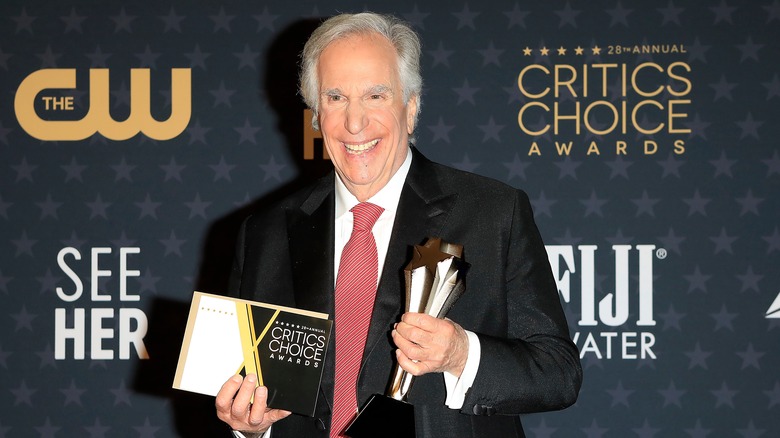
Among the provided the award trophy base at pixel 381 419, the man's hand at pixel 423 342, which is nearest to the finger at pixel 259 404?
the award trophy base at pixel 381 419

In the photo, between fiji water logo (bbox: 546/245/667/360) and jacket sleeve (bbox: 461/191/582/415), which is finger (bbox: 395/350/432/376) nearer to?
jacket sleeve (bbox: 461/191/582/415)

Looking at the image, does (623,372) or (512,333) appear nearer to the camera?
(512,333)

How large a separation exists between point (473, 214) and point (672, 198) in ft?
6.83

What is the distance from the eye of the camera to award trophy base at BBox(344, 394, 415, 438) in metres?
1.46

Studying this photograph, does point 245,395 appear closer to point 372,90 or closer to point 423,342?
point 423,342

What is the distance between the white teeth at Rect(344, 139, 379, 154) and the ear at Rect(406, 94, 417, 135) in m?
0.13

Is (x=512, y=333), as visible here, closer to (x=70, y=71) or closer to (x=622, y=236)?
(x=622, y=236)

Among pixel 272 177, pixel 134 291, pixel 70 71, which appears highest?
pixel 70 71

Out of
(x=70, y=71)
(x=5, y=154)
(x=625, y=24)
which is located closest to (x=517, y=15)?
(x=625, y=24)

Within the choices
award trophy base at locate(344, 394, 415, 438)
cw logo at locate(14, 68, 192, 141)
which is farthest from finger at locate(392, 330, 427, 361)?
cw logo at locate(14, 68, 192, 141)

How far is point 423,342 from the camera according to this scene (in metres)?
1.41

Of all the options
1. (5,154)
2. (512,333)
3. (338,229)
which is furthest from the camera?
(5,154)

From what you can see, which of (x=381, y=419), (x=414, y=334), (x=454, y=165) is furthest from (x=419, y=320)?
(x=454, y=165)

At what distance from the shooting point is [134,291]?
3.73 metres
